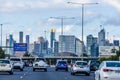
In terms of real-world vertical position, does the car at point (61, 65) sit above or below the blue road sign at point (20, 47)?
below

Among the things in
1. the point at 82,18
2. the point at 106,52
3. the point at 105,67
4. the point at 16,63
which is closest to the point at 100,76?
the point at 105,67

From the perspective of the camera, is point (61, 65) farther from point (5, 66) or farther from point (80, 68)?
point (5, 66)

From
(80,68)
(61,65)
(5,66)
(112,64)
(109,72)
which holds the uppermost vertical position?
(112,64)

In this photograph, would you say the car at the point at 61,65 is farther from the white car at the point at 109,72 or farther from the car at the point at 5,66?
the white car at the point at 109,72

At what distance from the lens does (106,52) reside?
132625mm

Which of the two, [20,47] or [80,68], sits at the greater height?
[20,47]

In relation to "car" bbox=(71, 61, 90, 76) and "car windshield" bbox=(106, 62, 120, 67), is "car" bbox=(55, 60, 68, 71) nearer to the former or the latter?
"car" bbox=(71, 61, 90, 76)

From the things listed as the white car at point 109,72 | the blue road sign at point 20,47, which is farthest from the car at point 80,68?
Result: the blue road sign at point 20,47

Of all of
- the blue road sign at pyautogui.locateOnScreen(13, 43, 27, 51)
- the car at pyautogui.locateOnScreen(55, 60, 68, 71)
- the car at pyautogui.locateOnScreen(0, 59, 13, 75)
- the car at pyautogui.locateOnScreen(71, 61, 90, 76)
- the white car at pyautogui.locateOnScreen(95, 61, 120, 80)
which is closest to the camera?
the white car at pyautogui.locateOnScreen(95, 61, 120, 80)

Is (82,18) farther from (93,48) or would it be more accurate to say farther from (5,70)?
(93,48)

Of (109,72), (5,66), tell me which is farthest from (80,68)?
(109,72)

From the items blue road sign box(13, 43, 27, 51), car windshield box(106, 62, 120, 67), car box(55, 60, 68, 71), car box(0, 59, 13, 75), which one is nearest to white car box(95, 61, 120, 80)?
car windshield box(106, 62, 120, 67)

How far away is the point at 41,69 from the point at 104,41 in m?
114

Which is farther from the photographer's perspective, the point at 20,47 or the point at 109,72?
the point at 20,47
